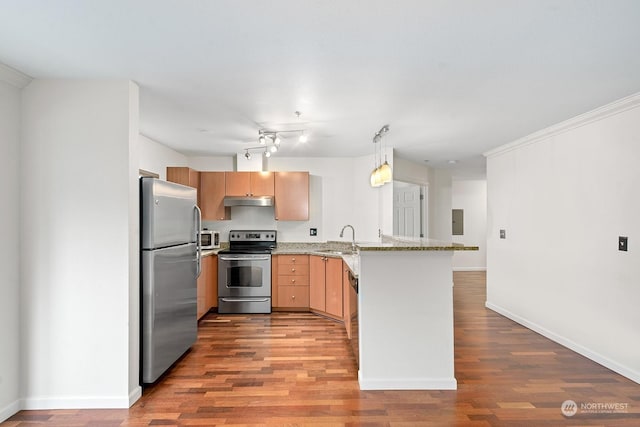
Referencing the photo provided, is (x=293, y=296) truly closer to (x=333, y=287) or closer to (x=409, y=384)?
(x=333, y=287)

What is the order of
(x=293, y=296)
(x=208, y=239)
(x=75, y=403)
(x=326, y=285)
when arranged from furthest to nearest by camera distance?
1. (x=208, y=239)
2. (x=293, y=296)
3. (x=326, y=285)
4. (x=75, y=403)

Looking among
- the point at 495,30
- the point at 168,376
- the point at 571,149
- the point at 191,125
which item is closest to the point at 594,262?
the point at 571,149

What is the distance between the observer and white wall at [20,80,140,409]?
7.92 feet

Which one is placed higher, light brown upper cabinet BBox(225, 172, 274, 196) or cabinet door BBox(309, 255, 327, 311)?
light brown upper cabinet BBox(225, 172, 274, 196)

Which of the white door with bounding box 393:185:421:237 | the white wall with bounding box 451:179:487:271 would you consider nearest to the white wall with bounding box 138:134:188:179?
the white door with bounding box 393:185:421:237

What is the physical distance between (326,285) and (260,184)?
1.78 meters

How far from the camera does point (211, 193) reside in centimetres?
516

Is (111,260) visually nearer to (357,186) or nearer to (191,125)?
(191,125)

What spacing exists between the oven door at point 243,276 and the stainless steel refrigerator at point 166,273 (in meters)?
1.30

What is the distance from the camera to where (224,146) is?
185 inches

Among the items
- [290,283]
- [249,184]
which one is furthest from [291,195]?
[290,283]

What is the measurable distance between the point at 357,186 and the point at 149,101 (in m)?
3.31

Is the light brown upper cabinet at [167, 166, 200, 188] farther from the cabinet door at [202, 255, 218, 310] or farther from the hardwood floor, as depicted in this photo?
the hardwood floor

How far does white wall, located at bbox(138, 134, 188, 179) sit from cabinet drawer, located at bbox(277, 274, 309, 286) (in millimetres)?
2082
